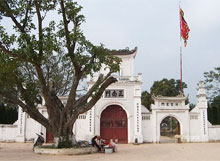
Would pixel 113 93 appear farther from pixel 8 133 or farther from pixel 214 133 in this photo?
pixel 8 133

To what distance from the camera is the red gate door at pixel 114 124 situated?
59.5 feet

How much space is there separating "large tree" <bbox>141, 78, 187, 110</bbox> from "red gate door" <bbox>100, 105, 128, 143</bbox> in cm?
1517

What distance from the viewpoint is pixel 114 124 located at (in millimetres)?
18359

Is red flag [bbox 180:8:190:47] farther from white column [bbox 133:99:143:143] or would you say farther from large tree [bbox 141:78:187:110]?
large tree [bbox 141:78:187:110]

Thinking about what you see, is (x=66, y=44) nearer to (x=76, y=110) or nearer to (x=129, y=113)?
(x=76, y=110)

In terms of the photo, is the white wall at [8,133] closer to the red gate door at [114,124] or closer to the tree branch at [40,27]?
the red gate door at [114,124]

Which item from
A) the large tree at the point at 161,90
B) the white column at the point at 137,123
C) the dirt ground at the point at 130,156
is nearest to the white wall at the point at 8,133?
the dirt ground at the point at 130,156

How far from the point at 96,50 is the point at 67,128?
3839 mm

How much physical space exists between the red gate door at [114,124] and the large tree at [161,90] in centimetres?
1517

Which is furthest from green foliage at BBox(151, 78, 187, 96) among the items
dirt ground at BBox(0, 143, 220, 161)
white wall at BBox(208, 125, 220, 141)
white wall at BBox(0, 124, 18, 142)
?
dirt ground at BBox(0, 143, 220, 161)

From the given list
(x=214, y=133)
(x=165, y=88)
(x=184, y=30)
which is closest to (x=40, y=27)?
(x=184, y=30)

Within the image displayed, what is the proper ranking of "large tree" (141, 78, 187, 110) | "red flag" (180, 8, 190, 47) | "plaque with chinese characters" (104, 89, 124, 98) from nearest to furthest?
"plaque with chinese characters" (104, 89, 124, 98)
"red flag" (180, 8, 190, 47)
"large tree" (141, 78, 187, 110)

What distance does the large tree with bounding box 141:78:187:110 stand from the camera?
1325 inches

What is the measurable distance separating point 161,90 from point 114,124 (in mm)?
17494
